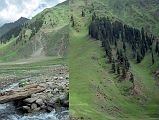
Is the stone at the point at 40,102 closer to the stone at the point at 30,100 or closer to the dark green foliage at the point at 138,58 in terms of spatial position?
the stone at the point at 30,100

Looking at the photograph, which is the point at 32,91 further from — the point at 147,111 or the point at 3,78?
the point at 147,111

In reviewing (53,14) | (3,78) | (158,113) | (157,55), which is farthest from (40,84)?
(53,14)

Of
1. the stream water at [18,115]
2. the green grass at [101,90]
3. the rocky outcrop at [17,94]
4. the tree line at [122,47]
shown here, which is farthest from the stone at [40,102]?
the tree line at [122,47]

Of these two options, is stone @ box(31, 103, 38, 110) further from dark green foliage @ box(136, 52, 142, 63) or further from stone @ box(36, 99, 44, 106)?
dark green foliage @ box(136, 52, 142, 63)

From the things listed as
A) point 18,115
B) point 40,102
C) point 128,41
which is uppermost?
point 128,41

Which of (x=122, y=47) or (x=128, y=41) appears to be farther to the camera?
(x=128, y=41)

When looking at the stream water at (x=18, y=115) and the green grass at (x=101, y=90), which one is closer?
the stream water at (x=18, y=115)

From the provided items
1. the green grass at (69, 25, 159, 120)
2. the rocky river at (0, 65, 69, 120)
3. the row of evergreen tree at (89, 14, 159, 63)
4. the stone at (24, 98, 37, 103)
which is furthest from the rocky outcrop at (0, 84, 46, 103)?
the row of evergreen tree at (89, 14, 159, 63)

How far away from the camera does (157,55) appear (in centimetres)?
4647

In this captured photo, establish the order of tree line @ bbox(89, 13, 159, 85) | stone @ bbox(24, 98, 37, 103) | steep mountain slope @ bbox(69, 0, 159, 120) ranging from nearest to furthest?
stone @ bbox(24, 98, 37, 103), steep mountain slope @ bbox(69, 0, 159, 120), tree line @ bbox(89, 13, 159, 85)

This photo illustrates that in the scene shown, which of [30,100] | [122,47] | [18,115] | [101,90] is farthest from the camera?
[122,47]

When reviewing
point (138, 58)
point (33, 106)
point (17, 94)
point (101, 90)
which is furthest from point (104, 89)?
point (17, 94)

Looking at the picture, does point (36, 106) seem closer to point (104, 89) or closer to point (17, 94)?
point (17, 94)

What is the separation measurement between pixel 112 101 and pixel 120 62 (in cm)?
1225
